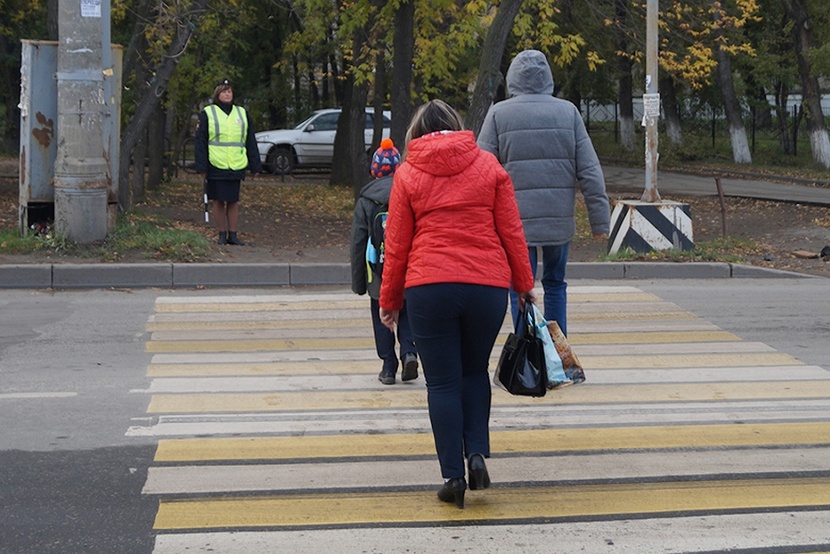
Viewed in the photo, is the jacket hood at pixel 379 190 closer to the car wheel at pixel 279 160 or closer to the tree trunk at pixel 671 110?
the car wheel at pixel 279 160

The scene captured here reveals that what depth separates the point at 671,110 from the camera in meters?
37.6

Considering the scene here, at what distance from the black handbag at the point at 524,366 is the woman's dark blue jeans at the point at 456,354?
212mm

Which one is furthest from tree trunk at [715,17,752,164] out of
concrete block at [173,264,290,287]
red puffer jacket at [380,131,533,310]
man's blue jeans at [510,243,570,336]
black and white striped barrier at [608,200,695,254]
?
red puffer jacket at [380,131,533,310]

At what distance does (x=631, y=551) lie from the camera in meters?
4.38

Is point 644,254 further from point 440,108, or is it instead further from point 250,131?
point 440,108

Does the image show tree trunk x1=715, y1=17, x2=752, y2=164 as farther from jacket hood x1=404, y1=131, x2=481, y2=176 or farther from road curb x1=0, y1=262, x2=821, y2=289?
jacket hood x1=404, y1=131, x2=481, y2=176

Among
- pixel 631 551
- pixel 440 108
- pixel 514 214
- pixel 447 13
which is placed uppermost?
pixel 447 13

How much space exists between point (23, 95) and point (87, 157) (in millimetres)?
1269

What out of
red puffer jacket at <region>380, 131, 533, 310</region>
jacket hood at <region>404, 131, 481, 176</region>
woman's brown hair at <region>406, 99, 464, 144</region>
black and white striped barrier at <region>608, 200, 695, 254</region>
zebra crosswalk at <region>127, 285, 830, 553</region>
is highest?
woman's brown hair at <region>406, 99, 464, 144</region>

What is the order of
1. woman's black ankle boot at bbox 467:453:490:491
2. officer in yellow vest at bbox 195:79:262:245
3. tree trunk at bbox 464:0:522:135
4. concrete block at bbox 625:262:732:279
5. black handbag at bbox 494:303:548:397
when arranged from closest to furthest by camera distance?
woman's black ankle boot at bbox 467:453:490:491 < black handbag at bbox 494:303:548:397 < concrete block at bbox 625:262:732:279 < officer in yellow vest at bbox 195:79:262:245 < tree trunk at bbox 464:0:522:135

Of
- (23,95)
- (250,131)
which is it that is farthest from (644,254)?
(23,95)

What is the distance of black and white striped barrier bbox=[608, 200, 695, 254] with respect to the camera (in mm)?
12805

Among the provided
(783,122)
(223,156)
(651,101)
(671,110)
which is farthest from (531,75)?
(783,122)

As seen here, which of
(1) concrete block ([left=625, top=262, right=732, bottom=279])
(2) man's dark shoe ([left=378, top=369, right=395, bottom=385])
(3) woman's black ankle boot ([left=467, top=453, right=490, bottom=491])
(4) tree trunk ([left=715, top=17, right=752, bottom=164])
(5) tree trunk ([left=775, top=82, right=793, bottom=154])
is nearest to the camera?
(3) woman's black ankle boot ([left=467, top=453, right=490, bottom=491])
